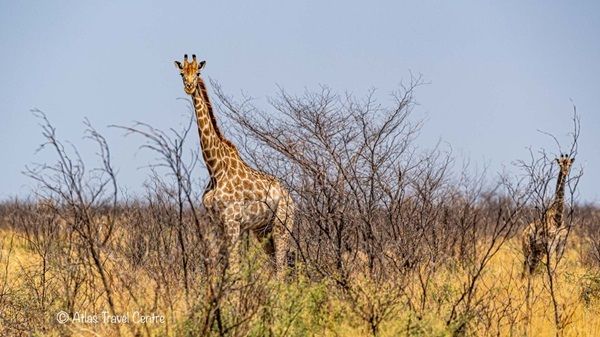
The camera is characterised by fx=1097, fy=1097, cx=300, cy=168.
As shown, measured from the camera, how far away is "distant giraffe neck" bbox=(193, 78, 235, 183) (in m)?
11.0

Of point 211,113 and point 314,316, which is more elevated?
point 211,113

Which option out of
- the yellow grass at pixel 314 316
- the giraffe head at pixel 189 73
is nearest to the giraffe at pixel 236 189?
the giraffe head at pixel 189 73

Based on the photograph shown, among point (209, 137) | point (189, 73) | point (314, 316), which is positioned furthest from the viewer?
point (209, 137)

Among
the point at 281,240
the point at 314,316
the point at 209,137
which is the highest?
the point at 209,137

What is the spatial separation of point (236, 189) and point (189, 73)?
4.03 feet

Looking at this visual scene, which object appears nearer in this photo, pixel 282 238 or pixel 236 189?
pixel 282 238

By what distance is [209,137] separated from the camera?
36.4 feet

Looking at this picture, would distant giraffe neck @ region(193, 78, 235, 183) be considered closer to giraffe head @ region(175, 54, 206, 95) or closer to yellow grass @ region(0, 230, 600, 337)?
giraffe head @ region(175, 54, 206, 95)

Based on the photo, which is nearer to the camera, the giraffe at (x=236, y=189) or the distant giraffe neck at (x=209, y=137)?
the giraffe at (x=236, y=189)

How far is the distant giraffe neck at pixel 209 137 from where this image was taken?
11.0m

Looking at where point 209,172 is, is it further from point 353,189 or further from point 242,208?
point 353,189

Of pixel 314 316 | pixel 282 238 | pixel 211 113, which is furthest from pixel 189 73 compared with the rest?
pixel 314 316

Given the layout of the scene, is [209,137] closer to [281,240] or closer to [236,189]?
[236,189]

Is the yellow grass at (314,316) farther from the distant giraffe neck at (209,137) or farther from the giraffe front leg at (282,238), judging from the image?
the distant giraffe neck at (209,137)
